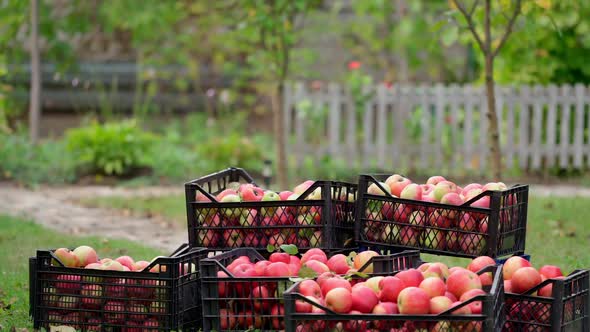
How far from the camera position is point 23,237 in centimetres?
761

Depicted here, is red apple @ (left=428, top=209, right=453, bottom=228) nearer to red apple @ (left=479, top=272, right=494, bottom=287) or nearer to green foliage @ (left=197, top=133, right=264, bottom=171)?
red apple @ (left=479, top=272, right=494, bottom=287)

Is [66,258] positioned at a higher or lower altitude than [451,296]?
higher

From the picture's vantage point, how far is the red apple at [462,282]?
3.91 meters

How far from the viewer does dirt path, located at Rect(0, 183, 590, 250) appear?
26.8ft

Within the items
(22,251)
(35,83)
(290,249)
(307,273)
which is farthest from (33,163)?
(307,273)

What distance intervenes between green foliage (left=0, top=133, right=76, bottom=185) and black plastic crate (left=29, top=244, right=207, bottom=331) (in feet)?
21.3

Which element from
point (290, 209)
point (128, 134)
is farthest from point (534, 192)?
point (290, 209)

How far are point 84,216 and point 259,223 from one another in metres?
4.76

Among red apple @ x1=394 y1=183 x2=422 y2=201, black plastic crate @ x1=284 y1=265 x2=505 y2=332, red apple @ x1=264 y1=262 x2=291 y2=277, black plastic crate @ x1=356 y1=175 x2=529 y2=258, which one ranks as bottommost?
black plastic crate @ x1=284 y1=265 x2=505 y2=332

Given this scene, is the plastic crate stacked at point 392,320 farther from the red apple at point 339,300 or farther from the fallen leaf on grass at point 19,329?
the fallen leaf on grass at point 19,329

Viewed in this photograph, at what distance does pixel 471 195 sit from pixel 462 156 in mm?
7924

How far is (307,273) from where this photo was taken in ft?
13.4

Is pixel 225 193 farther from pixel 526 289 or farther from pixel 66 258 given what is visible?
pixel 526 289

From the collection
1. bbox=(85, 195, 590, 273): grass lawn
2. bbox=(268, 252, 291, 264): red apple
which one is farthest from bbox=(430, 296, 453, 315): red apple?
bbox=(85, 195, 590, 273): grass lawn
